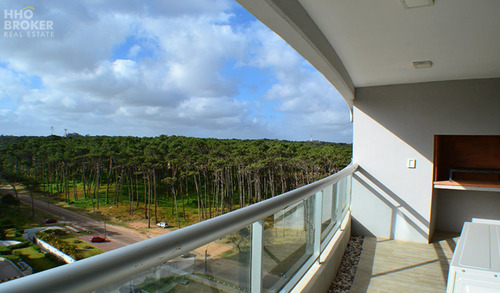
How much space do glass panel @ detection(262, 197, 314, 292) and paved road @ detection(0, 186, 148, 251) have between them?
37.8m

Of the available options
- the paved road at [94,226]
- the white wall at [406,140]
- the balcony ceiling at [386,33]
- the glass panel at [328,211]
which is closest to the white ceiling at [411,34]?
the balcony ceiling at [386,33]

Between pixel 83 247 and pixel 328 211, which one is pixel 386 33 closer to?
pixel 328 211

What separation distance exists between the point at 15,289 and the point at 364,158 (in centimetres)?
538

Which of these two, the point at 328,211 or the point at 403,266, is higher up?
the point at 328,211

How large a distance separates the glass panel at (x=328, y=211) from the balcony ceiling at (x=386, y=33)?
1.38 m

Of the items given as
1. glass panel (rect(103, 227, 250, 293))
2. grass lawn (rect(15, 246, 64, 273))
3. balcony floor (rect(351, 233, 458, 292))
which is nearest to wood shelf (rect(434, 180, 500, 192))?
balcony floor (rect(351, 233, 458, 292))

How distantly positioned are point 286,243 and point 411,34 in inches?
89.3

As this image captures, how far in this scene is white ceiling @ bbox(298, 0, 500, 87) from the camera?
2303mm

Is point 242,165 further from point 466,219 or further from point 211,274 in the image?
point 211,274

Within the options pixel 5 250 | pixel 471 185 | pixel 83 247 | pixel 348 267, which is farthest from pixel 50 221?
pixel 471 185

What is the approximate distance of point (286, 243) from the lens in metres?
2.07

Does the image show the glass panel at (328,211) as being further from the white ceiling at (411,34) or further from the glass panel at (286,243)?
the white ceiling at (411,34)

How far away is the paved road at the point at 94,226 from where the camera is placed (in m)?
39.3

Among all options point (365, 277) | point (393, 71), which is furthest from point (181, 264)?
point (393, 71)
